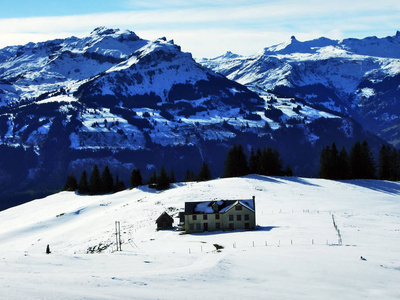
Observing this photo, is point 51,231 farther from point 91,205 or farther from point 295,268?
point 295,268

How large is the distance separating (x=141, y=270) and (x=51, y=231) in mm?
58650

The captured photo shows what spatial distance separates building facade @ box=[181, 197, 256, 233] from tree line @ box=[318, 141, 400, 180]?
206ft

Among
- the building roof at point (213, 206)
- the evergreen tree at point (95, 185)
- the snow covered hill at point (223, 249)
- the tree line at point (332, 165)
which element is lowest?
the snow covered hill at point (223, 249)

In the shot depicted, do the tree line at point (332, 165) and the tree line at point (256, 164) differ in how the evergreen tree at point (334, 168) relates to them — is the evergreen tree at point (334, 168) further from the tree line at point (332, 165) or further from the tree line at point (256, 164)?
the tree line at point (256, 164)

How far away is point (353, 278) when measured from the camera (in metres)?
41.2

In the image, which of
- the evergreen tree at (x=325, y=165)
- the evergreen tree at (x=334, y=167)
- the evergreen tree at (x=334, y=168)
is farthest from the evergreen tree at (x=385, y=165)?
the evergreen tree at (x=325, y=165)

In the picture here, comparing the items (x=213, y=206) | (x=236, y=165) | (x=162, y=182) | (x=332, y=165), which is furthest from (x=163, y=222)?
(x=332, y=165)

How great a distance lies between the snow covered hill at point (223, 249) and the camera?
3588 centimetres

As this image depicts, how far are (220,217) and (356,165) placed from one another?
7047 cm

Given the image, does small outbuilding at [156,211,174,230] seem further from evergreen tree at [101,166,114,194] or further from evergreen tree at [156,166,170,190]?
evergreen tree at [101,166,114,194]

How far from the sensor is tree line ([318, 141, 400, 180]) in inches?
5320

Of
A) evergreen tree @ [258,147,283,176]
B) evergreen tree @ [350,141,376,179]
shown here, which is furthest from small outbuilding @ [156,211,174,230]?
evergreen tree @ [350,141,376,179]

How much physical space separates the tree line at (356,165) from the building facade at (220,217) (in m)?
62.9

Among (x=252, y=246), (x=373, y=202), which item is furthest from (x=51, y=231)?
(x=373, y=202)
